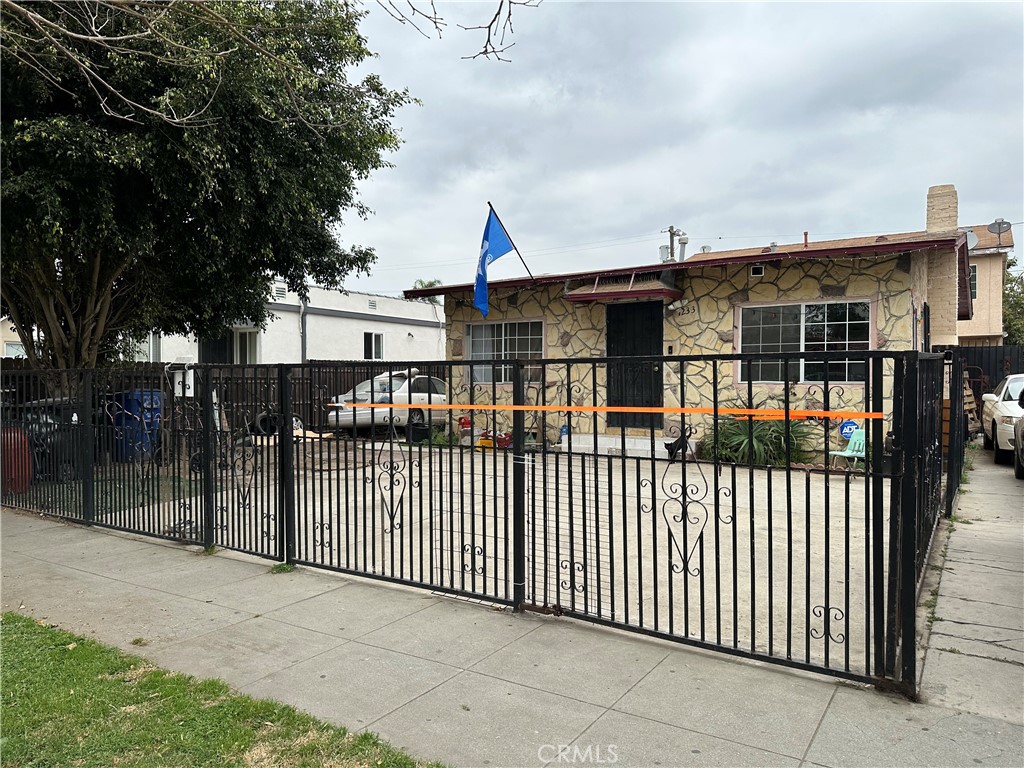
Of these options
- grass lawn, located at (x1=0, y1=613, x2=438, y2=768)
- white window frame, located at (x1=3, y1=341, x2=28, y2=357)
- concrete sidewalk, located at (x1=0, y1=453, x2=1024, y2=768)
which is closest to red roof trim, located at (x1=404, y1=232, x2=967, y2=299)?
concrete sidewalk, located at (x1=0, y1=453, x2=1024, y2=768)

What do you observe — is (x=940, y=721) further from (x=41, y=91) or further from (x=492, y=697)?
(x=41, y=91)

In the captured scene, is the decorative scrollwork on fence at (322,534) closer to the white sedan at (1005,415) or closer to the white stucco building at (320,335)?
the white sedan at (1005,415)

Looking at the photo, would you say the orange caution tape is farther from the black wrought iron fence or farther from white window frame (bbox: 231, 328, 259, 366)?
white window frame (bbox: 231, 328, 259, 366)

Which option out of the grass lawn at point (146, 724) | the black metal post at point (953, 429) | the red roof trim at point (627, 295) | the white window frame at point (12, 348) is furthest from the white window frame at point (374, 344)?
the grass lawn at point (146, 724)

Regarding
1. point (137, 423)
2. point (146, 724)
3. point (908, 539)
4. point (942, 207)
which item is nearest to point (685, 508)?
point (908, 539)

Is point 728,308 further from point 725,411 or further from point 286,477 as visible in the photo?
point 725,411

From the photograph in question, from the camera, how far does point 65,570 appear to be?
20.4ft

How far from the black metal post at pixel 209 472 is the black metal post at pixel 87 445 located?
1.98 metres

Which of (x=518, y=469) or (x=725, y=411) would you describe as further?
(x=518, y=469)

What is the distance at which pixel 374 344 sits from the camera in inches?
987

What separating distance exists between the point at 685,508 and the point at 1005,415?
421 inches

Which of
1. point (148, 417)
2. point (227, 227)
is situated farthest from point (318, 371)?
point (227, 227)

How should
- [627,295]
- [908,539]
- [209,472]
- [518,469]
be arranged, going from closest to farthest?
[908,539] → [518,469] → [209,472] → [627,295]

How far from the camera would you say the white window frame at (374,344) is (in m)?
24.5
